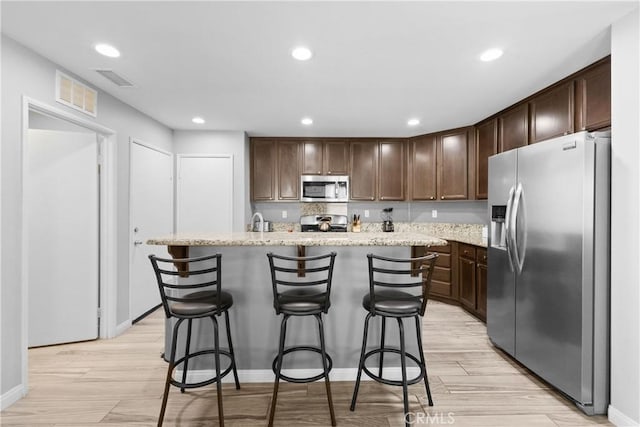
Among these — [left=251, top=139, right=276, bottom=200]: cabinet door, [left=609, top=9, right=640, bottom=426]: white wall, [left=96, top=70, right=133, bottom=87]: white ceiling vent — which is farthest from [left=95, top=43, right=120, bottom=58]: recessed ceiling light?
[left=609, top=9, right=640, bottom=426]: white wall

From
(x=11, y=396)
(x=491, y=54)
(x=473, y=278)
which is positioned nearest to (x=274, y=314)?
(x=11, y=396)

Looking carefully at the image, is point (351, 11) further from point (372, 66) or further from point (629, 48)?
point (629, 48)

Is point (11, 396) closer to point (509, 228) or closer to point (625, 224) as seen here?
point (509, 228)

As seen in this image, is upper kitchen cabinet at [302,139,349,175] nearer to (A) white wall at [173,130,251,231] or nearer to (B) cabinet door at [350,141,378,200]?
(B) cabinet door at [350,141,378,200]

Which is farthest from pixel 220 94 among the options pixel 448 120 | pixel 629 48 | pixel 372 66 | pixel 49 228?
pixel 629 48

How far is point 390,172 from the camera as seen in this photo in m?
5.16

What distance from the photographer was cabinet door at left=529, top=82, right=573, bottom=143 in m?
2.78

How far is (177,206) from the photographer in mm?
4648

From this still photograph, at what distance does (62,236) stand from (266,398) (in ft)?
8.20

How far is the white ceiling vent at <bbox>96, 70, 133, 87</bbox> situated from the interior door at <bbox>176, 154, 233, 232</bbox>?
1.76 m

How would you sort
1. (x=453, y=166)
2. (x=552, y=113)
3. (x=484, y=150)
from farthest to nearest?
(x=453, y=166) → (x=484, y=150) → (x=552, y=113)

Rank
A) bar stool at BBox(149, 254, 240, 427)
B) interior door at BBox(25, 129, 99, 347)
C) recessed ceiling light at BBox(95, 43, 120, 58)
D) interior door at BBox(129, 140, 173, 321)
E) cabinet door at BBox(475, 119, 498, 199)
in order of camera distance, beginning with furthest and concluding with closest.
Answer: cabinet door at BBox(475, 119, 498, 199), interior door at BBox(129, 140, 173, 321), interior door at BBox(25, 129, 99, 347), recessed ceiling light at BBox(95, 43, 120, 58), bar stool at BBox(149, 254, 240, 427)

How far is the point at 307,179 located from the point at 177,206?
6.45 feet
